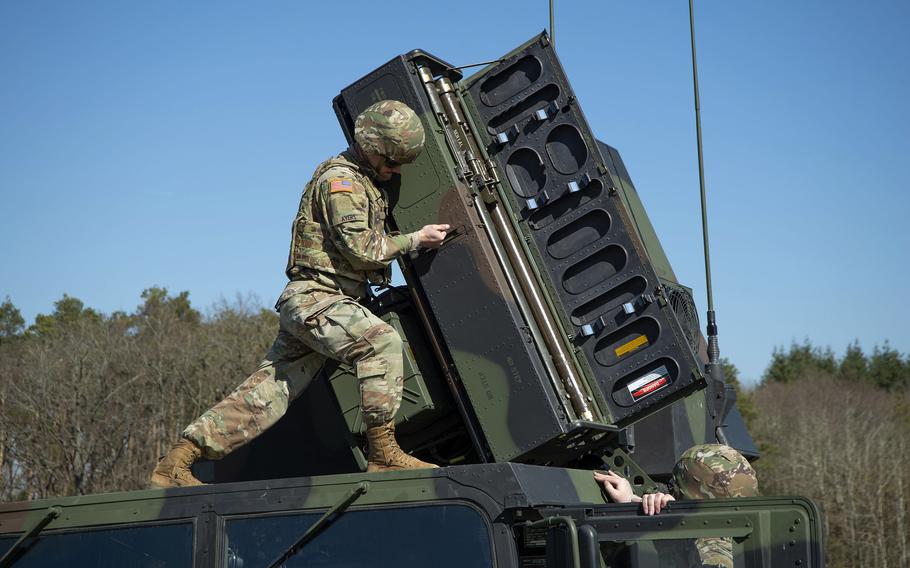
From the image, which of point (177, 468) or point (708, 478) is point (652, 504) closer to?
point (708, 478)

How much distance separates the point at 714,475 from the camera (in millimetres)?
3881

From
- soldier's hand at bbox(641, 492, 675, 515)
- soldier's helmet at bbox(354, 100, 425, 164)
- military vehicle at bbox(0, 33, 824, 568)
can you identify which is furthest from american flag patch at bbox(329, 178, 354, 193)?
soldier's hand at bbox(641, 492, 675, 515)

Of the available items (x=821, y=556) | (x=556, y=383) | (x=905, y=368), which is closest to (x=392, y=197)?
(x=556, y=383)

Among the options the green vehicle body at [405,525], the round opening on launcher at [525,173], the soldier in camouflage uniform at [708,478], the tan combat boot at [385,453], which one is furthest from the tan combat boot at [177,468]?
the round opening on launcher at [525,173]

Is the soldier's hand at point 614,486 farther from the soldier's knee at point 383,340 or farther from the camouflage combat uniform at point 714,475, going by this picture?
the soldier's knee at point 383,340

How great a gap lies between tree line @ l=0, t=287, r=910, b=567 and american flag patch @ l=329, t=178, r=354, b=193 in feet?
40.3

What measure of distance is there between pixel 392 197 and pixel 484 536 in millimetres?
1849

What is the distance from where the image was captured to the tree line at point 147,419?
1581cm

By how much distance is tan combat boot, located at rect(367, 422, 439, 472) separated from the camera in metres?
4.03

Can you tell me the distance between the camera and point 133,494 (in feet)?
11.3

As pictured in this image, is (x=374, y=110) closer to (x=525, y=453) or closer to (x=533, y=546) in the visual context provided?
(x=525, y=453)

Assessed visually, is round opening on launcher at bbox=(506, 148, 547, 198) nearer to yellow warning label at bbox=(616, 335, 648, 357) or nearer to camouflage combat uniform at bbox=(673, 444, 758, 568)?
yellow warning label at bbox=(616, 335, 648, 357)

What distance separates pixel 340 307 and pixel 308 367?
14.3 inches

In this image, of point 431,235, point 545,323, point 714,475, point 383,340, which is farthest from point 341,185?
point 714,475
